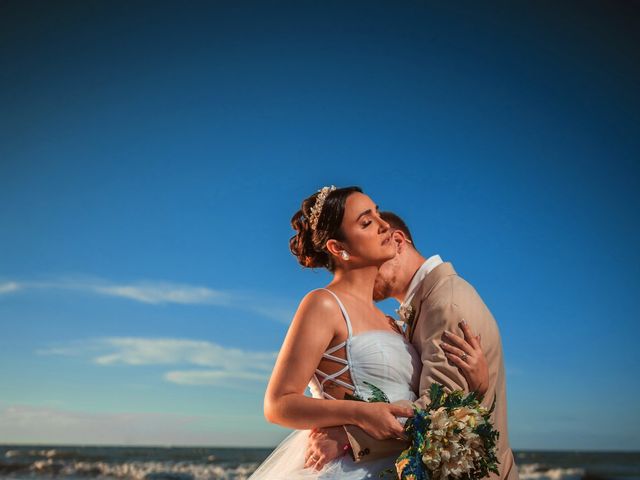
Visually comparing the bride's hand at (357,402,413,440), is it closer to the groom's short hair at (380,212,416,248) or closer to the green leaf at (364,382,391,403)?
the green leaf at (364,382,391,403)

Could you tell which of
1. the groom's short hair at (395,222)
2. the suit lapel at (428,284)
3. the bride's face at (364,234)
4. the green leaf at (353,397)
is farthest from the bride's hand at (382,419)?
the groom's short hair at (395,222)

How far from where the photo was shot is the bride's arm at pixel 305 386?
3.52 metres

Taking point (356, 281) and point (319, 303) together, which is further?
point (356, 281)

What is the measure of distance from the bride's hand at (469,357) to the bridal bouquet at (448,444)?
23 cm

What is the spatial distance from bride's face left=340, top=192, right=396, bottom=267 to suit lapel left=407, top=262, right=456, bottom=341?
0.93 ft

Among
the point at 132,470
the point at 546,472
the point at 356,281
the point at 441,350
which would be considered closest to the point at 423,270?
the point at 356,281

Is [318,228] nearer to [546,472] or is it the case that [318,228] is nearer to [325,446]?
[325,446]

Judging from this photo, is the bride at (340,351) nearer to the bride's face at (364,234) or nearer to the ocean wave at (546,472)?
the bride's face at (364,234)

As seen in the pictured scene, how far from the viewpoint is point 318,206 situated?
165 inches

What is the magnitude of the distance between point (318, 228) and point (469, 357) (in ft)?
3.72

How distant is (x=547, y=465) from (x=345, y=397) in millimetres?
30867

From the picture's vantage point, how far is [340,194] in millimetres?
4211

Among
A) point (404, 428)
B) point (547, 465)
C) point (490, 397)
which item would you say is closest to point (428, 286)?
point (490, 397)

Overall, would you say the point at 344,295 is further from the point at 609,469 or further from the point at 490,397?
the point at 609,469
